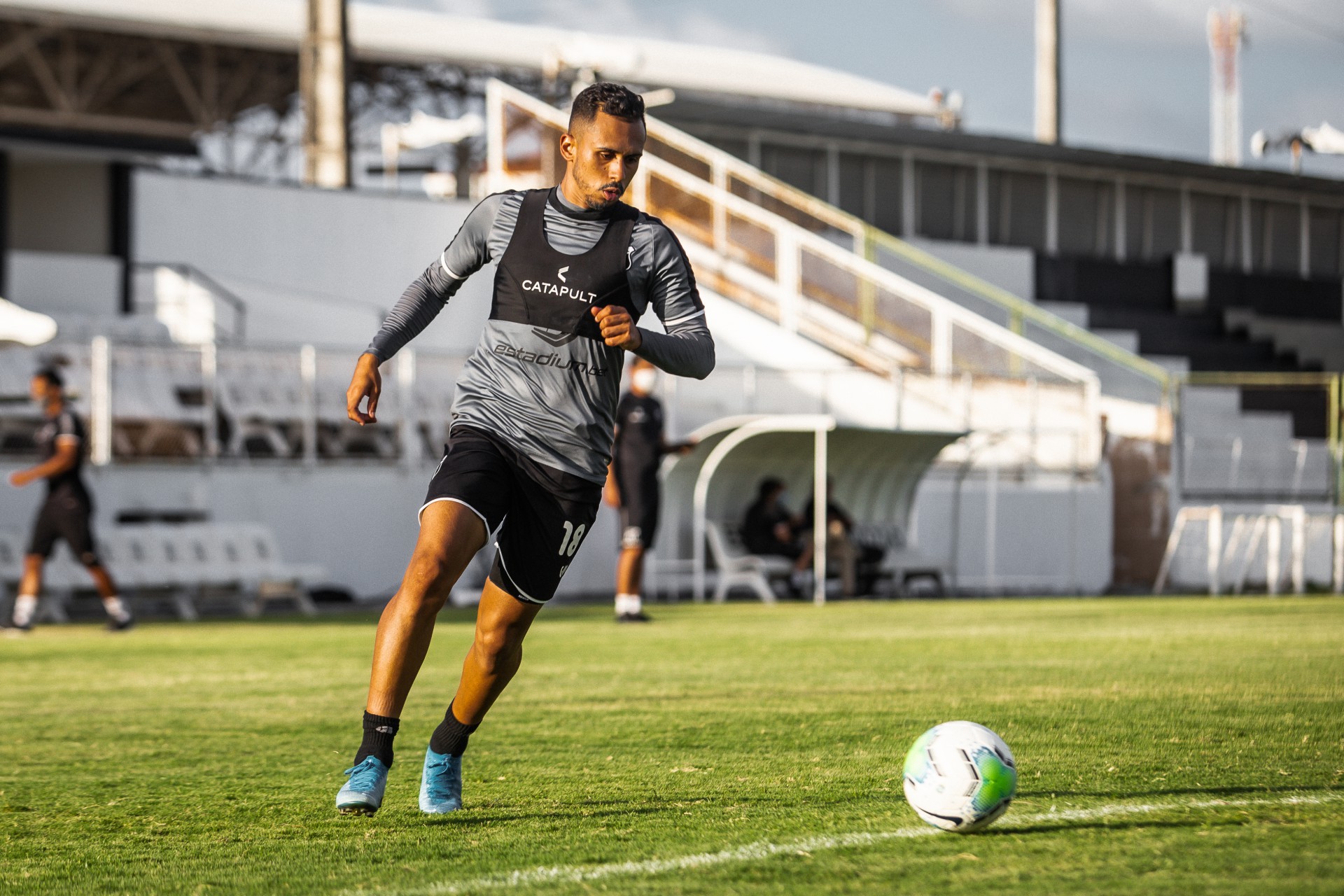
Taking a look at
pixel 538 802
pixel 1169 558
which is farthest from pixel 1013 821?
pixel 1169 558

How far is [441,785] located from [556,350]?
137 centimetres

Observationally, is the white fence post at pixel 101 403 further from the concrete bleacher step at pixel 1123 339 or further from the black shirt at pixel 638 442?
the concrete bleacher step at pixel 1123 339

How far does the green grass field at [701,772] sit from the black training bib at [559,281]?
1.50 meters

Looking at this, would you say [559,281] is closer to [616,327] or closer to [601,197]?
[601,197]

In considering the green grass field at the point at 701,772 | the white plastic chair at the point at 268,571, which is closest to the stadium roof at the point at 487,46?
the white plastic chair at the point at 268,571

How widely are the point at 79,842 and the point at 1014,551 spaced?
18.1m

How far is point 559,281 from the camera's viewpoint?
5.12 meters

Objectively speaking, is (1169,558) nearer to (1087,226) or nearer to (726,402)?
(726,402)

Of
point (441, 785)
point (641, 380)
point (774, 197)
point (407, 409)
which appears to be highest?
point (774, 197)

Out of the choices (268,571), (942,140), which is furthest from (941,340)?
(942,140)

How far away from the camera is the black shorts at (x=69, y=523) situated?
1421 centimetres

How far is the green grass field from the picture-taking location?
4.15 metres

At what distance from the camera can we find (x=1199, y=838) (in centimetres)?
436

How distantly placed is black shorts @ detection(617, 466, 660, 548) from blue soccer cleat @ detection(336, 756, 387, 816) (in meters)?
9.41
